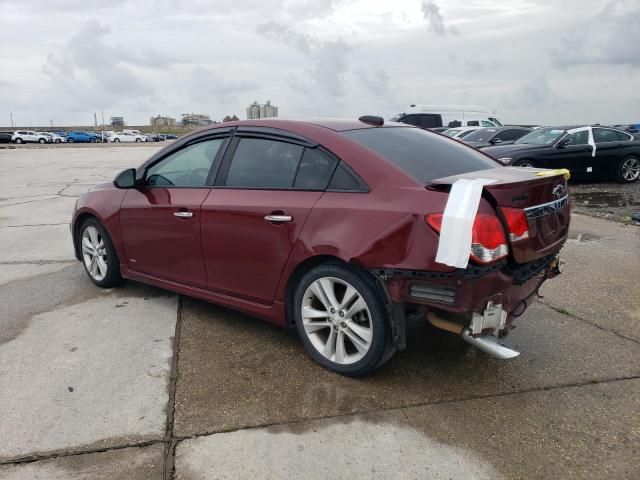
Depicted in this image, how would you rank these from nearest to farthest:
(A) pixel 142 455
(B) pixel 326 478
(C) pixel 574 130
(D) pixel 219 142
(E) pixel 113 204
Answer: (B) pixel 326 478, (A) pixel 142 455, (D) pixel 219 142, (E) pixel 113 204, (C) pixel 574 130

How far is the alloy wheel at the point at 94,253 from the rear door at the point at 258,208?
158 cm

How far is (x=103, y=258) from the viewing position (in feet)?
Answer: 16.4

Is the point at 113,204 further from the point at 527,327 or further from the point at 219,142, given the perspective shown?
the point at 527,327

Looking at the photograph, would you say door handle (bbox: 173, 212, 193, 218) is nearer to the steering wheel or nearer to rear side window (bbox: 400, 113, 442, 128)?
the steering wheel

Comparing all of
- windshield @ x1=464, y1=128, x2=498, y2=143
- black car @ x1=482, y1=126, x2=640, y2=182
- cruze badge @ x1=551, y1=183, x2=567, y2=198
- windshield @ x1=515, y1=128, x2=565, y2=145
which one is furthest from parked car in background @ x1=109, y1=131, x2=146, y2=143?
cruze badge @ x1=551, y1=183, x2=567, y2=198

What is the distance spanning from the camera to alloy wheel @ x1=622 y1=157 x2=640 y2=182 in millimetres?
12625

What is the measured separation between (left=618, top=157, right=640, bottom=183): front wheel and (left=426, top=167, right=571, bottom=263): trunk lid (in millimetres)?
A: 10769

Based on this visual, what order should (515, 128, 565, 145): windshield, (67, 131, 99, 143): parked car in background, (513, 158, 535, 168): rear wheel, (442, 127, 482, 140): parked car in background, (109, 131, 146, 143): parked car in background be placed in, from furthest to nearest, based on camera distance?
(109, 131, 146, 143): parked car in background, (67, 131, 99, 143): parked car in background, (442, 127, 482, 140): parked car in background, (515, 128, 565, 145): windshield, (513, 158, 535, 168): rear wheel

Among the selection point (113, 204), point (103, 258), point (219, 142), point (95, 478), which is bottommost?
point (95, 478)

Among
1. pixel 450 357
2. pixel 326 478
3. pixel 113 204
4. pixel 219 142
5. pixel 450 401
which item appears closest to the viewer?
pixel 326 478

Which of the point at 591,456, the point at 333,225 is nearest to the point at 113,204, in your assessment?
the point at 333,225

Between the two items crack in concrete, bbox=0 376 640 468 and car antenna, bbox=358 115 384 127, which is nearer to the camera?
crack in concrete, bbox=0 376 640 468

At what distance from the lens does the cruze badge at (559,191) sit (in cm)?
319

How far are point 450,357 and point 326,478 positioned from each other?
146 cm
